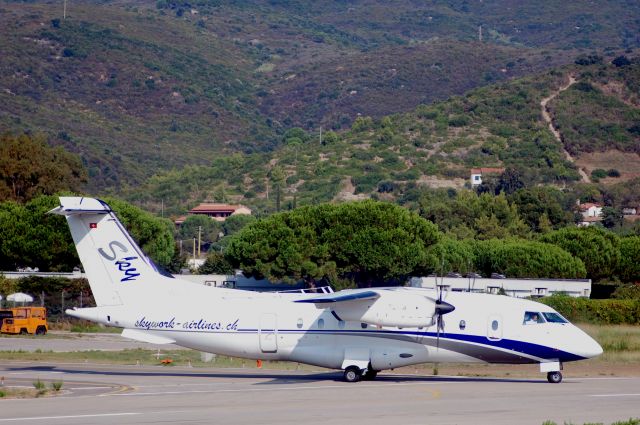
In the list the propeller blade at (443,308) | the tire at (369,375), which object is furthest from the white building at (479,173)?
the propeller blade at (443,308)

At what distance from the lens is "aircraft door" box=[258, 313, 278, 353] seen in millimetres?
36250

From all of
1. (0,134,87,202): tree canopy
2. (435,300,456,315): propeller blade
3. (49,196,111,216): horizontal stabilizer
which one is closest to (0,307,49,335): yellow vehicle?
(49,196,111,216): horizontal stabilizer

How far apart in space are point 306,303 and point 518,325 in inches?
262

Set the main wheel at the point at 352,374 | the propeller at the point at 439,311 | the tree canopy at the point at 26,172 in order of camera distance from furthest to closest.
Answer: the tree canopy at the point at 26,172 → the main wheel at the point at 352,374 → the propeller at the point at 439,311

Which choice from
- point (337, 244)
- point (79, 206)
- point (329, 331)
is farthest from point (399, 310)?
point (337, 244)

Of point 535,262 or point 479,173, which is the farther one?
point 479,173

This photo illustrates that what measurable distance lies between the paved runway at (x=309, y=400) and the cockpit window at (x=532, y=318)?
1.88 meters

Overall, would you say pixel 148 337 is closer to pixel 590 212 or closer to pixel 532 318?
pixel 532 318

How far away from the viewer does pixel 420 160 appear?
613 ft

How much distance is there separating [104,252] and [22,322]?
84.8 ft

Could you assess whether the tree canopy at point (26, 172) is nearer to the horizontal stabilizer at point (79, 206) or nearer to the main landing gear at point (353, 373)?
the horizontal stabilizer at point (79, 206)

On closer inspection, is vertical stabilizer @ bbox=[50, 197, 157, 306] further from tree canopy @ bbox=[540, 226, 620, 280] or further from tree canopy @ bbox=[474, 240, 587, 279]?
tree canopy @ bbox=[540, 226, 620, 280]

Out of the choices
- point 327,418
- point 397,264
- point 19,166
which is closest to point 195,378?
point 327,418

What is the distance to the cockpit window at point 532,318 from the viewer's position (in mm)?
35594
